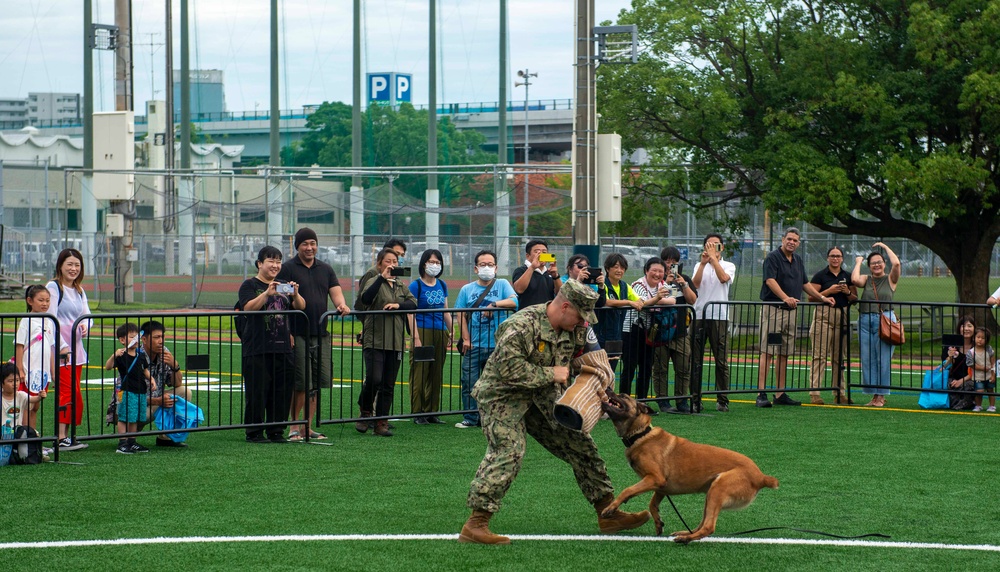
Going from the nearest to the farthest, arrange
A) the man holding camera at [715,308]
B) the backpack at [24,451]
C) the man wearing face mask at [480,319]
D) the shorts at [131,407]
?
the backpack at [24,451], the shorts at [131,407], the man wearing face mask at [480,319], the man holding camera at [715,308]

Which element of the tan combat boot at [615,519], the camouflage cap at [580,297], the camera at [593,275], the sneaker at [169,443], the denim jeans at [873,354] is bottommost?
the sneaker at [169,443]

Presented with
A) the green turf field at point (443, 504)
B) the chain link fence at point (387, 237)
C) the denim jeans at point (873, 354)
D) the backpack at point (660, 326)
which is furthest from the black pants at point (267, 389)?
the chain link fence at point (387, 237)

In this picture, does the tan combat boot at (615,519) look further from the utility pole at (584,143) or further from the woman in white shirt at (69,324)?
the utility pole at (584,143)

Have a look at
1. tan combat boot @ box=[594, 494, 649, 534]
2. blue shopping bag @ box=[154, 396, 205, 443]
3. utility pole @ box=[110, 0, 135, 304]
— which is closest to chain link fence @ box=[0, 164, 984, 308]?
utility pole @ box=[110, 0, 135, 304]

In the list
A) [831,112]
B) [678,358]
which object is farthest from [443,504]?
[831,112]

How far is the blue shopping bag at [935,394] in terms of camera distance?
541 inches

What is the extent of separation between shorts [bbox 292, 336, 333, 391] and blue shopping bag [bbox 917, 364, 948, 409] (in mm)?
Answer: 6972

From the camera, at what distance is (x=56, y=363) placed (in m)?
9.51

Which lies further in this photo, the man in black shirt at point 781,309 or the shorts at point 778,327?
the shorts at point 778,327

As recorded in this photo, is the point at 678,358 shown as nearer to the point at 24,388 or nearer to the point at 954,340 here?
the point at 954,340

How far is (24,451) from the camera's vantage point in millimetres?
9500

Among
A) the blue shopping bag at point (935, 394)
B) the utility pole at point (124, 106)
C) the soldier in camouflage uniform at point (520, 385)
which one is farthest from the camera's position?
the utility pole at point (124, 106)

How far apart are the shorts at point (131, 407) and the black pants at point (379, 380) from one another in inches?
86.0

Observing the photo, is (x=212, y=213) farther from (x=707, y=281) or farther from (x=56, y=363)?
(x=56, y=363)
